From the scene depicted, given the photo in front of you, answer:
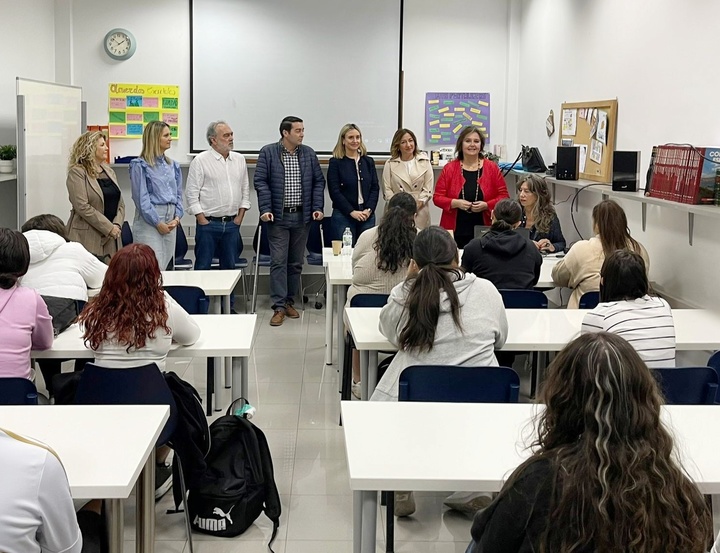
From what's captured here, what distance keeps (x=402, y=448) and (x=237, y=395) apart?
6.02ft

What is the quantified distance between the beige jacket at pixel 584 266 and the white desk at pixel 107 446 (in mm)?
3033

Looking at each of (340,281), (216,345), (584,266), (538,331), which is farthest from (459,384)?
(340,281)

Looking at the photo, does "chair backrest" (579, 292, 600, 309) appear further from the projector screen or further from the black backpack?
the projector screen

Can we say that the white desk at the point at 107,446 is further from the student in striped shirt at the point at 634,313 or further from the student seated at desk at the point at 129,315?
the student in striped shirt at the point at 634,313

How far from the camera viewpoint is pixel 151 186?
675 centimetres

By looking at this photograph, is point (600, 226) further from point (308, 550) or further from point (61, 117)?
point (61, 117)

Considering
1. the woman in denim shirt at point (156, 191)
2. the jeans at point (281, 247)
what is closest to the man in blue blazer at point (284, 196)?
the jeans at point (281, 247)

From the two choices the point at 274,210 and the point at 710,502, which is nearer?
the point at 710,502

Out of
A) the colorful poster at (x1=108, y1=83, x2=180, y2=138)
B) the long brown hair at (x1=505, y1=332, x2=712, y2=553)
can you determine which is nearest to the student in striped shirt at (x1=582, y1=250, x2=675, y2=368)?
the long brown hair at (x1=505, y1=332, x2=712, y2=553)

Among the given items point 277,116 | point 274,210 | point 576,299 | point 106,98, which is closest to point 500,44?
point 277,116

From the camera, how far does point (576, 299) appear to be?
5.20 meters

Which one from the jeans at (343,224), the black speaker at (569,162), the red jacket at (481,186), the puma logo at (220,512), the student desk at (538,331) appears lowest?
the puma logo at (220,512)

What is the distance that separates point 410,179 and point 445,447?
522 cm

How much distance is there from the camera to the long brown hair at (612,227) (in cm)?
487
